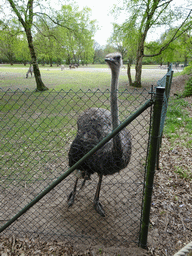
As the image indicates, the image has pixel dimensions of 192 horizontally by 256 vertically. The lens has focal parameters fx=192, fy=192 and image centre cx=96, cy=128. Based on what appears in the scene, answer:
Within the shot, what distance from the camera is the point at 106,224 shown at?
3.09m

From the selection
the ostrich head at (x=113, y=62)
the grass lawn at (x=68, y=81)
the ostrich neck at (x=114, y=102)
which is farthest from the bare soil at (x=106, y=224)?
the grass lawn at (x=68, y=81)

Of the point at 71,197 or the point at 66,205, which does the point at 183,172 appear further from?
the point at 66,205

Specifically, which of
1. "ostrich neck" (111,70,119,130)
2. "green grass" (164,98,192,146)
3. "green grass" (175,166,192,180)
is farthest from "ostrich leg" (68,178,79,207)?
"green grass" (164,98,192,146)

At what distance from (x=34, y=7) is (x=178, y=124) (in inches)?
394

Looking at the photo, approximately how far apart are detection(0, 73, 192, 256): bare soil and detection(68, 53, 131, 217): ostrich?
24 cm

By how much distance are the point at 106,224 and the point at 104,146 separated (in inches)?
51.8

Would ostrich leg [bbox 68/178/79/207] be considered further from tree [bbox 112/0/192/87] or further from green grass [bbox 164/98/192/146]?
tree [bbox 112/0/192/87]

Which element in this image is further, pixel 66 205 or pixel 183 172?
pixel 183 172

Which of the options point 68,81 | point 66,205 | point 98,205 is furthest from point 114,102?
point 68,81

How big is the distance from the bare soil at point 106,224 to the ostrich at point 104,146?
24 cm

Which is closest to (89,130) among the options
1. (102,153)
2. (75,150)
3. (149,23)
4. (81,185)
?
(75,150)

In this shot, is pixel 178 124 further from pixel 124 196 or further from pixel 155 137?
pixel 155 137

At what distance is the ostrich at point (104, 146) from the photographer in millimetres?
2559

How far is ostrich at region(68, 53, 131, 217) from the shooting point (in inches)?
101
